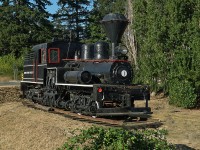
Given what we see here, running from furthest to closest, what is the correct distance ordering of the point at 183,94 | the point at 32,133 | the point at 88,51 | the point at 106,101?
the point at 183,94
the point at 88,51
the point at 106,101
the point at 32,133

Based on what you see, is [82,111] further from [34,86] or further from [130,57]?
[130,57]

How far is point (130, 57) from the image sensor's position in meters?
25.5

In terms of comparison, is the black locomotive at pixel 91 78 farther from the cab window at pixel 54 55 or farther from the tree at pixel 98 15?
the tree at pixel 98 15

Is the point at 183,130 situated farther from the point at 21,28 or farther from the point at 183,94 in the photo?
the point at 21,28

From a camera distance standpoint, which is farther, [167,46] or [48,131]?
[167,46]

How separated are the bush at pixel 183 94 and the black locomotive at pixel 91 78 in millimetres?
5694

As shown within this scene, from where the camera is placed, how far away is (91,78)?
13.7 meters

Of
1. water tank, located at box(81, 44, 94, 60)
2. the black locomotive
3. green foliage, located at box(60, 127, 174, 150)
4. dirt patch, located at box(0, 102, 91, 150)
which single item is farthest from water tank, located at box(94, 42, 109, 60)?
Result: green foliage, located at box(60, 127, 174, 150)

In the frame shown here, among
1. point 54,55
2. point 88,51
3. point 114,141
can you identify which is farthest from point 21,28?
point 114,141

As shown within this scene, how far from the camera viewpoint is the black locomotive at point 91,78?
41.3 feet

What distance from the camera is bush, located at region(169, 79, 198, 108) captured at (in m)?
18.5

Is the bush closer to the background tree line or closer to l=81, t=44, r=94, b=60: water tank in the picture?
the background tree line

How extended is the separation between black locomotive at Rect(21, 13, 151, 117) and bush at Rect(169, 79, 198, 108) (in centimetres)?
569

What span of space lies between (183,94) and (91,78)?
6709 mm
